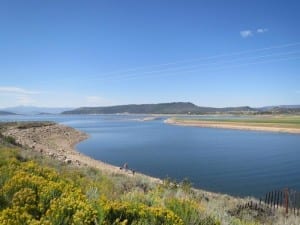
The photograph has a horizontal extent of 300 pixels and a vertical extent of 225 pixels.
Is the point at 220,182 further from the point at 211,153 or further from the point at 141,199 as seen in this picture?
the point at 141,199

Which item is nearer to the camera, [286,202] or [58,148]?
[286,202]

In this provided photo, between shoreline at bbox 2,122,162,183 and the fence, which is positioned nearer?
the fence

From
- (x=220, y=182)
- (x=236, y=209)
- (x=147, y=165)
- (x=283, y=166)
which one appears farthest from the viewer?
(x=147, y=165)

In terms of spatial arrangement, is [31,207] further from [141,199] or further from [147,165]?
[147,165]

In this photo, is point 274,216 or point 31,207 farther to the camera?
point 274,216

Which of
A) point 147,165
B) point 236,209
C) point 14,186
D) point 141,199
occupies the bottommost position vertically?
point 147,165

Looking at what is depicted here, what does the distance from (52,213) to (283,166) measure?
30098 mm

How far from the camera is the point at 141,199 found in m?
6.24

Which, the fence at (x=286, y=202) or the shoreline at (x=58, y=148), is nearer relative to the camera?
the fence at (x=286, y=202)

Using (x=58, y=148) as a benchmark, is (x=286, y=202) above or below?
above

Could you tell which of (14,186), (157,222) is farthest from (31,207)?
(157,222)

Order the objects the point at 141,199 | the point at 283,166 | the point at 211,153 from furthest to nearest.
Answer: the point at 211,153
the point at 283,166
the point at 141,199

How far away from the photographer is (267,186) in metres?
23.5

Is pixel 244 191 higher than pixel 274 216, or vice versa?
pixel 274 216
